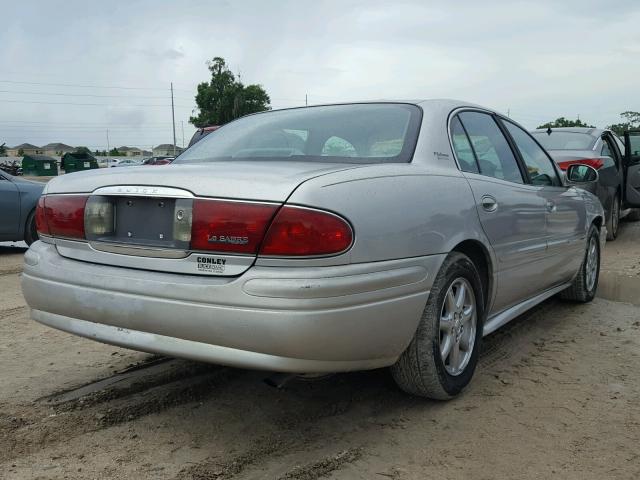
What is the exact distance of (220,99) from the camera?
2377 inches

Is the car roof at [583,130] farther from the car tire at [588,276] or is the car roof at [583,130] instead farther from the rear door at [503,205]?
the rear door at [503,205]

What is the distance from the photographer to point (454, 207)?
2.97 metres

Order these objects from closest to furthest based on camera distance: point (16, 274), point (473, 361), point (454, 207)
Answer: point (454, 207)
point (473, 361)
point (16, 274)

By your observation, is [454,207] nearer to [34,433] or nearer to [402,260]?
[402,260]

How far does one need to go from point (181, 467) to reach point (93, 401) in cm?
88

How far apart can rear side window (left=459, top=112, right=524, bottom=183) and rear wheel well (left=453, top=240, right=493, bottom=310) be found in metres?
0.48

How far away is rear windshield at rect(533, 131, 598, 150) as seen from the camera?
833 centimetres

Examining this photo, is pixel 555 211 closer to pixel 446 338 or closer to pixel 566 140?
pixel 446 338

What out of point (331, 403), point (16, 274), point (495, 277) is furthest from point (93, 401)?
point (16, 274)

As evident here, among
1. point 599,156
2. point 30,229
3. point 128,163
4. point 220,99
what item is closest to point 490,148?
point 599,156

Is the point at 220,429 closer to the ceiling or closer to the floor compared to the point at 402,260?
closer to the floor

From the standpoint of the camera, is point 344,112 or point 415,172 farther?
point 344,112

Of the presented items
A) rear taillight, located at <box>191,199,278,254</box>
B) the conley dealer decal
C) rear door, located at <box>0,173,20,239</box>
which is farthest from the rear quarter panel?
rear door, located at <box>0,173,20,239</box>

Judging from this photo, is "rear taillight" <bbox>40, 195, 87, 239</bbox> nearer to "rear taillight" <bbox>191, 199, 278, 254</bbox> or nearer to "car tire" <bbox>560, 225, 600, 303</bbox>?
"rear taillight" <bbox>191, 199, 278, 254</bbox>
